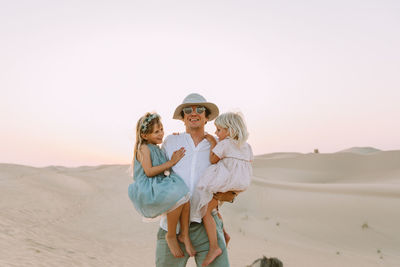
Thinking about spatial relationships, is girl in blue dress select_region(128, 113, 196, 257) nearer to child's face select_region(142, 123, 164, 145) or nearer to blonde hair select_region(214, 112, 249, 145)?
child's face select_region(142, 123, 164, 145)

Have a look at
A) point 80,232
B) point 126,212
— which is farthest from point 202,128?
point 126,212

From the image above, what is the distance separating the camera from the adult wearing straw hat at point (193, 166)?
355 cm

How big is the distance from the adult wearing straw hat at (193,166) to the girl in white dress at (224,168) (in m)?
0.07

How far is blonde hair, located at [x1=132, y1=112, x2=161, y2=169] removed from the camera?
363 cm

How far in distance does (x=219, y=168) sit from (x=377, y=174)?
1196 inches

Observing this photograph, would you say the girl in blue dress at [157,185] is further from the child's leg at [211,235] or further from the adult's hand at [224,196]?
the adult's hand at [224,196]

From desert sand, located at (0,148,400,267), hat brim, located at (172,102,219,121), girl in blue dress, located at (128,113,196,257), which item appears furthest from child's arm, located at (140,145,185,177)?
desert sand, located at (0,148,400,267)

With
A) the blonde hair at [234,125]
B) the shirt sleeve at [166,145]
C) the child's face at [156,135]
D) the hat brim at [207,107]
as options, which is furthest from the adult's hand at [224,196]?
the hat brim at [207,107]

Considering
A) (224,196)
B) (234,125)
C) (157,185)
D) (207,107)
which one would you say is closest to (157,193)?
(157,185)

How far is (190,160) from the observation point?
3605 millimetres

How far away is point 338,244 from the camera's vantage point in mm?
12195

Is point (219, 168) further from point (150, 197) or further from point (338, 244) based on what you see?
point (338, 244)

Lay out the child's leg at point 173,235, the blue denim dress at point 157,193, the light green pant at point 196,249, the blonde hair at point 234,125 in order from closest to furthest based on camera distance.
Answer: the blue denim dress at point 157,193 → the child's leg at point 173,235 → the light green pant at point 196,249 → the blonde hair at point 234,125

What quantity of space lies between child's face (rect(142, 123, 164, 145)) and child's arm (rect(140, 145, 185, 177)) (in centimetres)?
14
